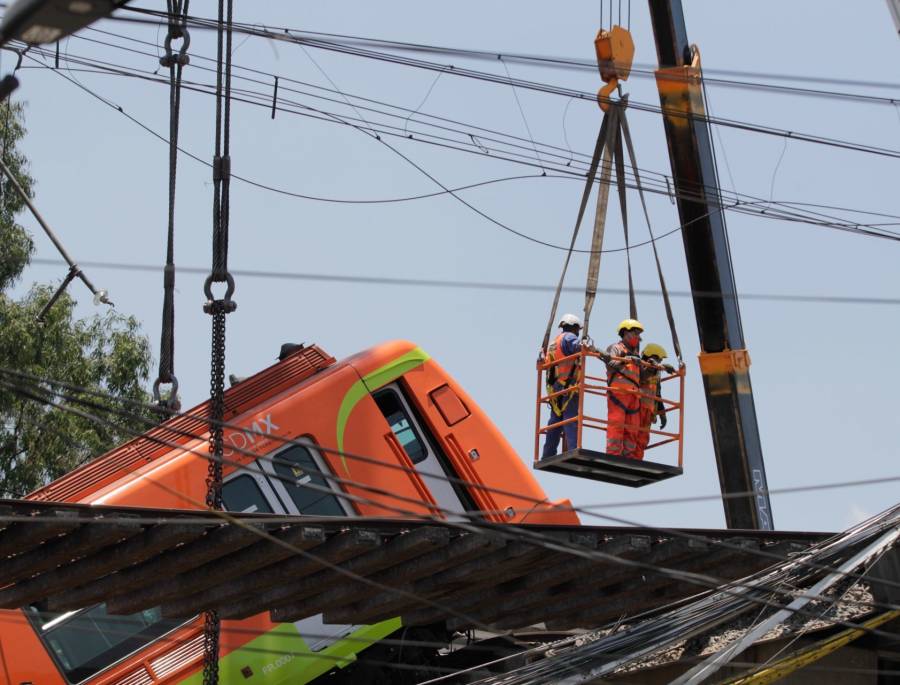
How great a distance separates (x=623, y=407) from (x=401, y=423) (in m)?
2.42

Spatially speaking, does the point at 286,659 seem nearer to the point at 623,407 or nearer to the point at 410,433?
the point at 410,433

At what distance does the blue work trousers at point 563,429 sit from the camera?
1314 centimetres

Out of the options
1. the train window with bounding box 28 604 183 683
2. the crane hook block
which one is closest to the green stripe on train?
the train window with bounding box 28 604 183 683

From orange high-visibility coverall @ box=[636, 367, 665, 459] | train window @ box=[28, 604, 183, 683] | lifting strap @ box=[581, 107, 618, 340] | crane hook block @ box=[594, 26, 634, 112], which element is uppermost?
crane hook block @ box=[594, 26, 634, 112]

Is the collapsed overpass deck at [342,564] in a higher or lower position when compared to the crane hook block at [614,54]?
lower

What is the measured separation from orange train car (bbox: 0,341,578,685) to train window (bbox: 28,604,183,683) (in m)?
0.01

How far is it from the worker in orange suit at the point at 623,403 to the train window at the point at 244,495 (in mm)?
3025

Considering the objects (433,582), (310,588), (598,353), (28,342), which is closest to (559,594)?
(433,582)

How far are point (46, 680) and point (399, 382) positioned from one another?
167 inches

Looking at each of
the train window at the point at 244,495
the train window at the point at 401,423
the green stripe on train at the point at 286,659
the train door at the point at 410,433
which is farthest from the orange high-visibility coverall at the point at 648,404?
the train window at the point at 244,495

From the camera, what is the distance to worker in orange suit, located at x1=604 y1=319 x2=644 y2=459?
13.1 meters

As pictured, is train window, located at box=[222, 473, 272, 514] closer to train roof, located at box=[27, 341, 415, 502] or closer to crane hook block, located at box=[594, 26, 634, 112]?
train roof, located at box=[27, 341, 415, 502]

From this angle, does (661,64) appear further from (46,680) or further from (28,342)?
(28,342)

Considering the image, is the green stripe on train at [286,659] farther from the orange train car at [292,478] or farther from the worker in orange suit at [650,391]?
the worker in orange suit at [650,391]
